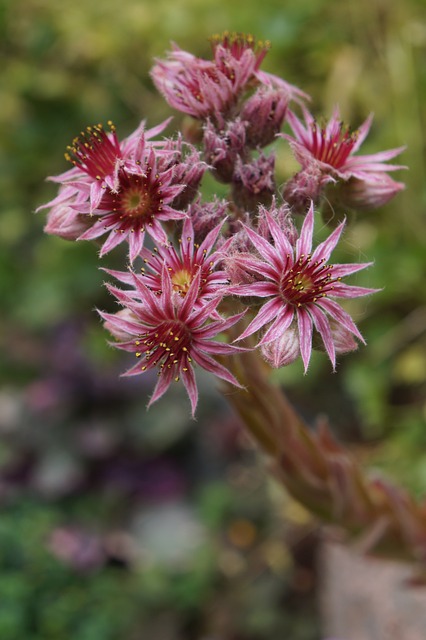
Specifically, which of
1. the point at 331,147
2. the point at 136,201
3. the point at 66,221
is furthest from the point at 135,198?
the point at 331,147

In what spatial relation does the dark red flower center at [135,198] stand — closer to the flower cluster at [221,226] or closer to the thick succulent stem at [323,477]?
the flower cluster at [221,226]

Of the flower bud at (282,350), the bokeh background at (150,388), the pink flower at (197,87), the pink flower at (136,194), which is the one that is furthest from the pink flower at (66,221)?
the bokeh background at (150,388)

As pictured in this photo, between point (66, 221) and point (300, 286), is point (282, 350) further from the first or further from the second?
point (66, 221)

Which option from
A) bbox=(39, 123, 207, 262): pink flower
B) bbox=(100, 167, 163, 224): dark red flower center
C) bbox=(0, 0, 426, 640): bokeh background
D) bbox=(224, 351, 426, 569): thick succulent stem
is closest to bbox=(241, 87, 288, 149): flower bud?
bbox=(39, 123, 207, 262): pink flower

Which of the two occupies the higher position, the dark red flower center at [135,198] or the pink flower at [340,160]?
the pink flower at [340,160]

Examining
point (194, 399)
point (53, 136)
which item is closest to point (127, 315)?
point (194, 399)

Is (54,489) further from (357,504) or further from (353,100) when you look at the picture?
(353,100)

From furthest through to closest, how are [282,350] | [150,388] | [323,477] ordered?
[150,388]
[323,477]
[282,350]
